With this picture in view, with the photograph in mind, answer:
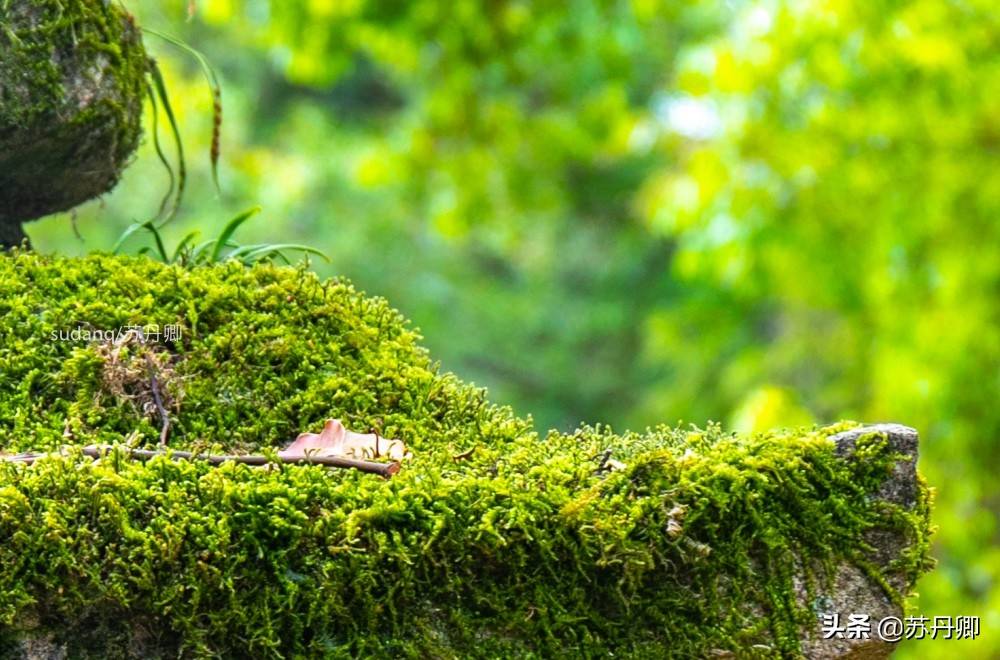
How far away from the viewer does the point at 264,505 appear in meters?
1.47

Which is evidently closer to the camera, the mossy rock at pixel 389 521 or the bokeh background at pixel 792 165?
the mossy rock at pixel 389 521

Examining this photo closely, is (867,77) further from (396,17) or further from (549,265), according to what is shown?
(549,265)

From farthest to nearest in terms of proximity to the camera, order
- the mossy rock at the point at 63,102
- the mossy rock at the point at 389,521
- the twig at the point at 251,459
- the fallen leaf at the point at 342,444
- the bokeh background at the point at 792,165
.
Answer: the bokeh background at the point at 792,165, the mossy rock at the point at 63,102, the fallen leaf at the point at 342,444, the twig at the point at 251,459, the mossy rock at the point at 389,521

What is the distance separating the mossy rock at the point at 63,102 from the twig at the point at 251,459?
2.67 ft

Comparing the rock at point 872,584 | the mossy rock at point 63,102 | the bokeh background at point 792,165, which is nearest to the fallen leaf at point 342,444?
the rock at point 872,584

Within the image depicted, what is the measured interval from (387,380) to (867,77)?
5421mm

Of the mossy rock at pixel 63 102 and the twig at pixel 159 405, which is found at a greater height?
the mossy rock at pixel 63 102

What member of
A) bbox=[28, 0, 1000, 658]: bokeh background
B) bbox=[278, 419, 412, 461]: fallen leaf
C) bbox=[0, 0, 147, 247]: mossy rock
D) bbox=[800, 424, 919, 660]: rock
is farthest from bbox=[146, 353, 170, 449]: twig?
bbox=[28, 0, 1000, 658]: bokeh background

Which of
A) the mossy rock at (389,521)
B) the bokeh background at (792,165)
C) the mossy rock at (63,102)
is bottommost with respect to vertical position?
the mossy rock at (389,521)

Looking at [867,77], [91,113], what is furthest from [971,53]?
[91,113]

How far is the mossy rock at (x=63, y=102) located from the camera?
213 centimetres

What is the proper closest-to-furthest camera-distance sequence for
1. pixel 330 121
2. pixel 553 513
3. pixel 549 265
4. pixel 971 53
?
pixel 553 513
pixel 971 53
pixel 330 121
pixel 549 265

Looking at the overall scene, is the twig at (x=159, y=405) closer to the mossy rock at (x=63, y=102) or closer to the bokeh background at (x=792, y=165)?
the mossy rock at (x=63, y=102)

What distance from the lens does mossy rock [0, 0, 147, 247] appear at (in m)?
2.13
